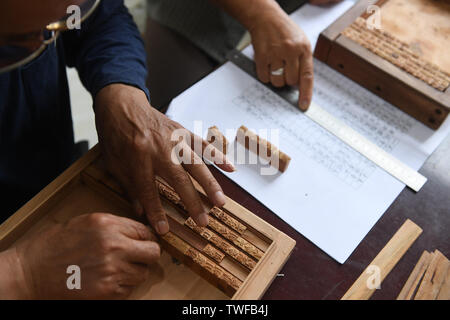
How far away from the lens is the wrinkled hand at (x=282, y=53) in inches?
51.8

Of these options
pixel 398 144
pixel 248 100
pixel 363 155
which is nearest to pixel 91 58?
pixel 248 100

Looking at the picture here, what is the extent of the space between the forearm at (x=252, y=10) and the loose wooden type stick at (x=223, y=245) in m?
0.78

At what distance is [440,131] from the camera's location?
1.31 m

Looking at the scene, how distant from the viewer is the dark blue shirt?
3.74ft

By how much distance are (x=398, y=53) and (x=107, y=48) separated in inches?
37.5

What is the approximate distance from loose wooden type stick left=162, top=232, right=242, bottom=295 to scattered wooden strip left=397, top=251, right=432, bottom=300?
418mm

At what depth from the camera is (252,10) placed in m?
1.39

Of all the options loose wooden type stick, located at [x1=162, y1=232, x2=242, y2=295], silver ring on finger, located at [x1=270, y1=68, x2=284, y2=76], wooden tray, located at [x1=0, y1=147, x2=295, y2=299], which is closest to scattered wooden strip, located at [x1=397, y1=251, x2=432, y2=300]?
wooden tray, located at [x1=0, y1=147, x2=295, y2=299]

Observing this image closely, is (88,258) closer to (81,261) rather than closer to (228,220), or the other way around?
(81,261)

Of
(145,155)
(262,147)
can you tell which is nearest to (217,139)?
(262,147)

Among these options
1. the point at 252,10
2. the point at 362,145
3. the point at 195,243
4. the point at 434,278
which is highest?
the point at 252,10

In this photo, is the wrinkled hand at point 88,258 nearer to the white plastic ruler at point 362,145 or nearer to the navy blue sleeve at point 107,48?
the navy blue sleeve at point 107,48

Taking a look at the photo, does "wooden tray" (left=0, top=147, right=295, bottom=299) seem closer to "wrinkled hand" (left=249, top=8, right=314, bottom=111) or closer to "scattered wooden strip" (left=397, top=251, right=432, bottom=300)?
"scattered wooden strip" (left=397, top=251, right=432, bottom=300)
